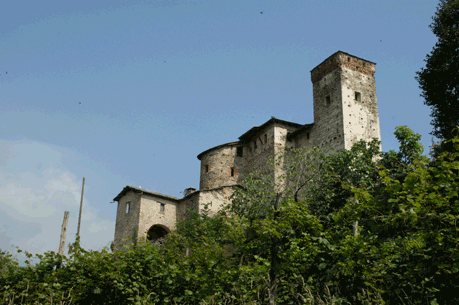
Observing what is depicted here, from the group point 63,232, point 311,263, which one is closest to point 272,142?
point 63,232

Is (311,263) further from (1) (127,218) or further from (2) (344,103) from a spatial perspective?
(1) (127,218)

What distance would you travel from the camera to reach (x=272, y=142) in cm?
2920

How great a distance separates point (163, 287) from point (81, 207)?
18.1m

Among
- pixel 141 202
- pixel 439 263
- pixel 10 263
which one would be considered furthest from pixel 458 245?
pixel 141 202

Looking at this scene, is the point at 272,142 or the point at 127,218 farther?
the point at 127,218

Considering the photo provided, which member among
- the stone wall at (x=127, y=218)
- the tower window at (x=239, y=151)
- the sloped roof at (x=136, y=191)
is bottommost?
the stone wall at (x=127, y=218)

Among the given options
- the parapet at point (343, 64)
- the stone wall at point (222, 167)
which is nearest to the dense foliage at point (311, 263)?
the parapet at point (343, 64)

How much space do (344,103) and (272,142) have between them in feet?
20.1

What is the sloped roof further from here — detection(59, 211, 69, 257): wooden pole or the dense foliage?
the dense foliage

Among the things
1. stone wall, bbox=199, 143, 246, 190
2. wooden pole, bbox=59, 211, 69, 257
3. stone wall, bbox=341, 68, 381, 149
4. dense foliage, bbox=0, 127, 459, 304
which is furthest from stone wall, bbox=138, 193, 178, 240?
dense foliage, bbox=0, 127, 459, 304

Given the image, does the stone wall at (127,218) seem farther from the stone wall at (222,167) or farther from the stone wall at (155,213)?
Result: the stone wall at (222,167)

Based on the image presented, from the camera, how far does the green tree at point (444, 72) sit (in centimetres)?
2019

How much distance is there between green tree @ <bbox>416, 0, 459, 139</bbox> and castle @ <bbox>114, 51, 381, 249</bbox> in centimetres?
506

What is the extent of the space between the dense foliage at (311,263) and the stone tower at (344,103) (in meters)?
17.6
